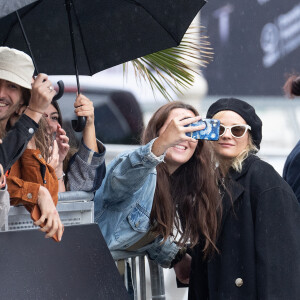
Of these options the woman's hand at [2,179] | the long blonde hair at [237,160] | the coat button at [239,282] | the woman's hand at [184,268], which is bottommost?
the woman's hand at [184,268]

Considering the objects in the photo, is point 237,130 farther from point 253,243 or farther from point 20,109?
point 20,109

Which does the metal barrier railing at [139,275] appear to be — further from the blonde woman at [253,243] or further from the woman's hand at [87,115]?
the woman's hand at [87,115]

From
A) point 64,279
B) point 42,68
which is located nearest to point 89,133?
point 42,68

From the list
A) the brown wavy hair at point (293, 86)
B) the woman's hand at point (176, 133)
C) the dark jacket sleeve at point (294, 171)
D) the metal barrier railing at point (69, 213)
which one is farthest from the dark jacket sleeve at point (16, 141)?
the brown wavy hair at point (293, 86)

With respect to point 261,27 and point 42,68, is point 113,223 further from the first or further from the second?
point 261,27

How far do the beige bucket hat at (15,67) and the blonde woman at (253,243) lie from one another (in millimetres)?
1445

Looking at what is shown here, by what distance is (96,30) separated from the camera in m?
4.66

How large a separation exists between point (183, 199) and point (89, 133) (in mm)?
732

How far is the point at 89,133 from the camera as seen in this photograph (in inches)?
166

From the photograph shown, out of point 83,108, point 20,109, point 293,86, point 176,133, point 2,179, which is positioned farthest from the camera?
Result: point 293,86

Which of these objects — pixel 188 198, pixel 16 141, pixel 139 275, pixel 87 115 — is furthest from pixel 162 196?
pixel 16 141

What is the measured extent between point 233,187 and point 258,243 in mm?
366

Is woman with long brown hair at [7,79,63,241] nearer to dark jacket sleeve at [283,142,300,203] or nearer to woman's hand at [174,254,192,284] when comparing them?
woman's hand at [174,254,192,284]

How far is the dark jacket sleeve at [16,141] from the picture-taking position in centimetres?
336
